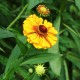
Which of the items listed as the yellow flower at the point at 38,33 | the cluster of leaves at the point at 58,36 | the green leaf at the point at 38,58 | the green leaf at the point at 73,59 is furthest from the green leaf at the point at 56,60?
the yellow flower at the point at 38,33

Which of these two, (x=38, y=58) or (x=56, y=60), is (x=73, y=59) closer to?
(x=56, y=60)

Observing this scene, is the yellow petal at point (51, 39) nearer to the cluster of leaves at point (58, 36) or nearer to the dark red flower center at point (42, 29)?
the dark red flower center at point (42, 29)

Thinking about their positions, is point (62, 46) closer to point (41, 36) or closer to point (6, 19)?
point (6, 19)

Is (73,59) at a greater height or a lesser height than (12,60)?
greater

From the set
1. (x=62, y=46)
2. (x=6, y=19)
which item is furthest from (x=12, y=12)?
(x=62, y=46)

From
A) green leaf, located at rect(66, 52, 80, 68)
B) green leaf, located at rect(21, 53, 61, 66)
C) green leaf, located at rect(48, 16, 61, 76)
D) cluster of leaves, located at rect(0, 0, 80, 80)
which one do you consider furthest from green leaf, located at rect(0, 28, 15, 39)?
green leaf, located at rect(66, 52, 80, 68)

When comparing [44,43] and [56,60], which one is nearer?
[44,43]

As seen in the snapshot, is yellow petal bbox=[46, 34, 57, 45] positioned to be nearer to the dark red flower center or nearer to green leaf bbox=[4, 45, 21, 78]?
the dark red flower center

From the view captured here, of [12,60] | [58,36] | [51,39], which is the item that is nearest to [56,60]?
[58,36]
